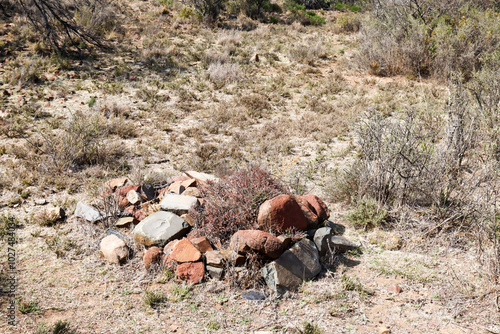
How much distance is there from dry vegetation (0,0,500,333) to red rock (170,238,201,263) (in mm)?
219

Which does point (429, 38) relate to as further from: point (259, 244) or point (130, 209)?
point (130, 209)

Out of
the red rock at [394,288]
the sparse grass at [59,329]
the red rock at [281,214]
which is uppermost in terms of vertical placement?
the red rock at [281,214]

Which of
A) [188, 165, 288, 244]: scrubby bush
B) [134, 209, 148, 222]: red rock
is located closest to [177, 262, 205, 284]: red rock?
[188, 165, 288, 244]: scrubby bush

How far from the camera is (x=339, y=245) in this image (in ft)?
13.5

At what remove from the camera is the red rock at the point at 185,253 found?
382 centimetres

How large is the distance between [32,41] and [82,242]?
9767mm

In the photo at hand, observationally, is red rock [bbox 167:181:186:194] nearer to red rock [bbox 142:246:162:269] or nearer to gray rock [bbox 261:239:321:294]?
red rock [bbox 142:246:162:269]

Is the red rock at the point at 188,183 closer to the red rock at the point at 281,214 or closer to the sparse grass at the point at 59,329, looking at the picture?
the red rock at the point at 281,214

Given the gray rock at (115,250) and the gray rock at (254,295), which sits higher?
the gray rock at (254,295)

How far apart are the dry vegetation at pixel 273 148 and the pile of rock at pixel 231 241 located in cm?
16

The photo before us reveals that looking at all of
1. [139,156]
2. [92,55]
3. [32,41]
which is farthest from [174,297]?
[32,41]

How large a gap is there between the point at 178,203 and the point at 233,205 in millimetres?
750

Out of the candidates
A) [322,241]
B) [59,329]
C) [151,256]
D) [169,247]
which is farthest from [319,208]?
[59,329]

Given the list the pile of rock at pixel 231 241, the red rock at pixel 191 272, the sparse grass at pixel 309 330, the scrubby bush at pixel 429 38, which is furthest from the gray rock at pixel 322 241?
the scrubby bush at pixel 429 38
